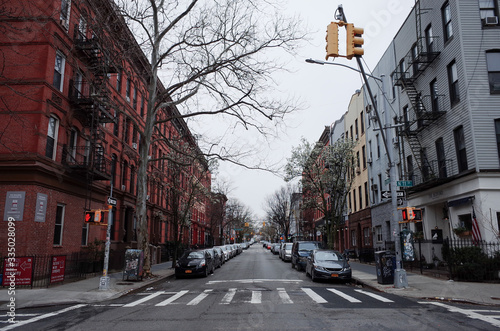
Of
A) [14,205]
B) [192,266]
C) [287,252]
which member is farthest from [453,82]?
[14,205]

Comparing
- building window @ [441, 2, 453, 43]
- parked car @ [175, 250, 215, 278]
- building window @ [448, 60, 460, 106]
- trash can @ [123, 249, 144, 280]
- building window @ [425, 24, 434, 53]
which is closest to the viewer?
trash can @ [123, 249, 144, 280]

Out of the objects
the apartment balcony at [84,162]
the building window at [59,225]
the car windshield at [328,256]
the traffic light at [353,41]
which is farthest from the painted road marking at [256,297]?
the apartment balcony at [84,162]

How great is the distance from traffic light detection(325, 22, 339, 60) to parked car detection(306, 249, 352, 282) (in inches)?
411

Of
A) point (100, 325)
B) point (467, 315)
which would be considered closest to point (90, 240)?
point (100, 325)

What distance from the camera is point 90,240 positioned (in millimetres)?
21750

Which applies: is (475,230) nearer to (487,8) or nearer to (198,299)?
(487,8)

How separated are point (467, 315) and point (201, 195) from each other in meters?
26.3

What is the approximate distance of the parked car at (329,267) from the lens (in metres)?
16.4

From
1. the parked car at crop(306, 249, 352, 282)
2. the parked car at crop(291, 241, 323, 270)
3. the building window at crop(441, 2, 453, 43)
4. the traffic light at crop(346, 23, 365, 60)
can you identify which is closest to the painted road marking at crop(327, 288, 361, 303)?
the parked car at crop(306, 249, 352, 282)

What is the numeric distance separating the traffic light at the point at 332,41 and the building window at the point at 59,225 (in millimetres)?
15377

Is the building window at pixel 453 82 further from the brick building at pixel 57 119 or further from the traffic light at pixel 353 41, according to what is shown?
the brick building at pixel 57 119

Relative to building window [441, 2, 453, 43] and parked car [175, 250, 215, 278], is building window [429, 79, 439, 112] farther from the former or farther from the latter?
parked car [175, 250, 215, 278]

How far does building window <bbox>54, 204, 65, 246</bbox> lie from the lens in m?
18.1

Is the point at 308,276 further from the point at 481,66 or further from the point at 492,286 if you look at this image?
the point at 481,66
